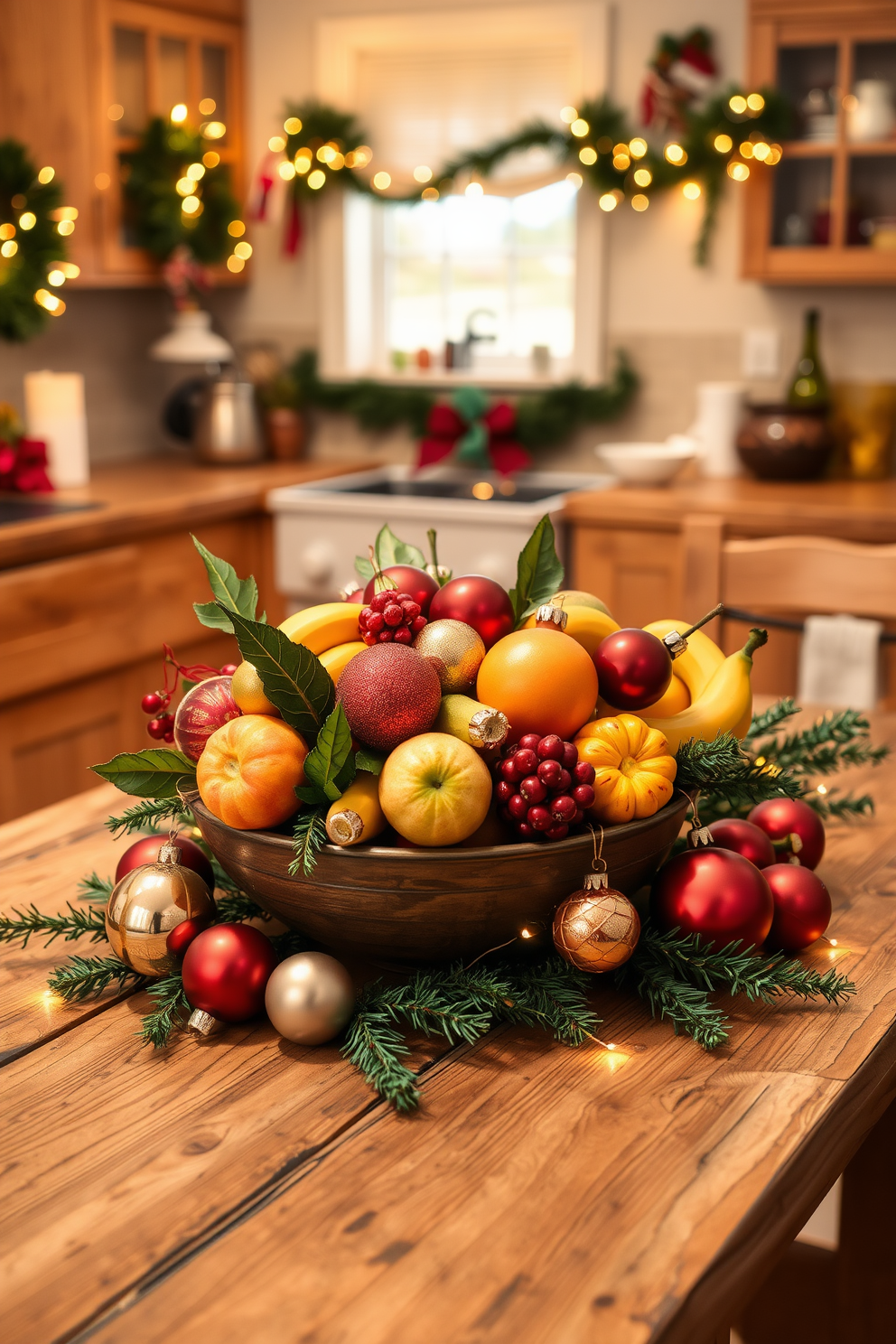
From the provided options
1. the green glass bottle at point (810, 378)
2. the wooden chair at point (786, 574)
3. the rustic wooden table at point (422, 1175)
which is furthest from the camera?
the green glass bottle at point (810, 378)

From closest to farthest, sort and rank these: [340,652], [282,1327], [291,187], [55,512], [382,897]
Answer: [282,1327] < [382,897] < [340,652] < [55,512] < [291,187]

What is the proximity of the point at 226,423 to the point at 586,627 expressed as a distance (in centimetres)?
279

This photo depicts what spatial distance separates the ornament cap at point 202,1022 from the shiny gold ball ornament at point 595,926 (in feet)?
0.79

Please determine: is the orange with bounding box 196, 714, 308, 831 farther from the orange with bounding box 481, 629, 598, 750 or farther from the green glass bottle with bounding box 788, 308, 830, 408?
the green glass bottle with bounding box 788, 308, 830, 408

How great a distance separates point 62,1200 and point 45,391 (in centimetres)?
276

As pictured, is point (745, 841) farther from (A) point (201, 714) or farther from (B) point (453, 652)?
(A) point (201, 714)

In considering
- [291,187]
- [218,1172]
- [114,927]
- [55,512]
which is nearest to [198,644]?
[55,512]

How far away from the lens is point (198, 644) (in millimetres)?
3275

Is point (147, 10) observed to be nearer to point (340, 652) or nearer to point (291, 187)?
point (291, 187)

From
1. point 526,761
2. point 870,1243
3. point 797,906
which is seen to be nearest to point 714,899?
point 797,906

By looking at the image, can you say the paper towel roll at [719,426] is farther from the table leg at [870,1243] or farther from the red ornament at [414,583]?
the red ornament at [414,583]

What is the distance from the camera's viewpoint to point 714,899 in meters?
0.98

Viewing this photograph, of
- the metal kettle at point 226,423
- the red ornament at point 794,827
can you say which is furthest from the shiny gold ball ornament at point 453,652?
the metal kettle at point 226,423

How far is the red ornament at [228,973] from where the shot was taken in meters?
0.93
